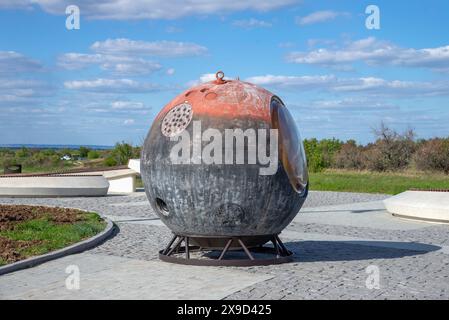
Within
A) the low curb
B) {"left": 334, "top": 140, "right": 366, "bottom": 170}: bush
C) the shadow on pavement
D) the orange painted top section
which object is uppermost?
the orange painted top section

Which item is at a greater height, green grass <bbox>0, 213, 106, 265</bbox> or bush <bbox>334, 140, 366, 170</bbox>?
bush <bbox>334, 140, 366, 170</bbox>

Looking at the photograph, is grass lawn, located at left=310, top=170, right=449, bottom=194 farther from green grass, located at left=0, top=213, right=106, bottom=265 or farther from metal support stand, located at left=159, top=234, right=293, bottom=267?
metal support stand, located at left=159, top=234, right=293, bottom=267

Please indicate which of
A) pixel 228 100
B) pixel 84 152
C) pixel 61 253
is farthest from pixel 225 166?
pixel 84 152

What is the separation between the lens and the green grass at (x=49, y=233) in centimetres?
1081

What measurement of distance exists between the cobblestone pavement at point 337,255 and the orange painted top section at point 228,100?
219cm

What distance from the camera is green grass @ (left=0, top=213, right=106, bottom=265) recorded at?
35.5ft

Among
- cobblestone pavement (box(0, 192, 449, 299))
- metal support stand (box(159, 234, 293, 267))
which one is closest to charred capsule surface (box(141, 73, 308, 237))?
metal support stand (box(159, 234, 293, 267))

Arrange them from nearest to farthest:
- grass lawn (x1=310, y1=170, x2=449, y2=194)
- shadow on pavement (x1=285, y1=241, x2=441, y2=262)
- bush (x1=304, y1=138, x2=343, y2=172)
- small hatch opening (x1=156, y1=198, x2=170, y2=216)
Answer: small hatch opening (x1=156, y1=198, x2=170, y2=216) < shadow on pavement (x1=285, y1=241, x2=441, y2=262) < grass lawn (x1=310, y1=170, x2=449, y2=194) < bush (x1=304, y1=138, x2=343, y2=172)

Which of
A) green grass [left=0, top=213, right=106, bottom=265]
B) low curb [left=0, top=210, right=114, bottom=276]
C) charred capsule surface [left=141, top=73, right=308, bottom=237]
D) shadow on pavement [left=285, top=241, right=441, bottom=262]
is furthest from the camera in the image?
green grass [left=0, top=213, right=106, bottom=265]

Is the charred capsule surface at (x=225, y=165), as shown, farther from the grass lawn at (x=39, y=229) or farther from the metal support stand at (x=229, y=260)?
the grass lawn at (x=39, y=229)

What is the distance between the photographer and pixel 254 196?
8.78 metres

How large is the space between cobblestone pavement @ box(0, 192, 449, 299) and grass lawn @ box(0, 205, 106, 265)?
0.59 metres

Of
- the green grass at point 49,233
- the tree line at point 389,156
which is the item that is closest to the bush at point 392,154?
the tree line at point 389,156

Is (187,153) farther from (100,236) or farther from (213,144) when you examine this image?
(100,236)
